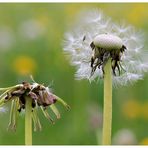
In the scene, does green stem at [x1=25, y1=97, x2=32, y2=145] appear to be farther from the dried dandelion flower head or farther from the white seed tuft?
the white seed tuft

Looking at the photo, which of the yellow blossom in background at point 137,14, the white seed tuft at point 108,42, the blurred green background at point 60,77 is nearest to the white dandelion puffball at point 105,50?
the white seed tuft at point 108,42

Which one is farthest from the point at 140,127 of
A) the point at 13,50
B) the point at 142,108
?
the point at 13,50

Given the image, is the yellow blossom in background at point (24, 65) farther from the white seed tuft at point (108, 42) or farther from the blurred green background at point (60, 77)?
the white seed tuft at point (108, 42)

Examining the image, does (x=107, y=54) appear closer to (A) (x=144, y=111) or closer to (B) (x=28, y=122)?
(B) (x=28, y=122)

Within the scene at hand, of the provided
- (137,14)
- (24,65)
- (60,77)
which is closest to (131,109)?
(60,77)

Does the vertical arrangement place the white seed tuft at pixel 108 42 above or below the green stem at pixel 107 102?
→ above
